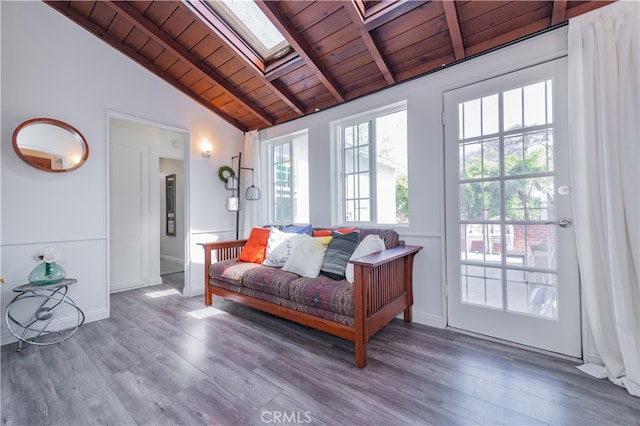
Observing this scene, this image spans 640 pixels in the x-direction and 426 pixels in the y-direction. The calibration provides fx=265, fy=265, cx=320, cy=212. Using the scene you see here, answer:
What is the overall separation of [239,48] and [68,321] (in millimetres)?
3070

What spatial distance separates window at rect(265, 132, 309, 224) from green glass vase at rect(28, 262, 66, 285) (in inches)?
88.3

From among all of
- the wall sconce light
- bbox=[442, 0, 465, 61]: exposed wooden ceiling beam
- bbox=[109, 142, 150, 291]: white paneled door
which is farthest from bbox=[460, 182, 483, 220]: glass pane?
bbox=[109, 142, 150, 291]: white paneled door

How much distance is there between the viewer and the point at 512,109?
2.03m

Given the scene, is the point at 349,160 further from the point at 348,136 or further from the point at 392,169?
the point at 392,169

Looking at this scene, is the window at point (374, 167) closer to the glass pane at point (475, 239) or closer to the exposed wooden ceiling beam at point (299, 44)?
the exposed wooden ceiling beam at point (299, 44)

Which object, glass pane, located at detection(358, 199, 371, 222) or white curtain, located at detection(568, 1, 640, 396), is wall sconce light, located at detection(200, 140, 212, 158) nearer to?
glass pane, located at detection(358, 199, 371, 222)

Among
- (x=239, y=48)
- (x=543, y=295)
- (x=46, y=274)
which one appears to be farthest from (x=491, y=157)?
(x=46, y=274)

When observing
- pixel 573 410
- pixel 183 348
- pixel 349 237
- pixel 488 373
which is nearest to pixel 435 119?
pixel 349 237

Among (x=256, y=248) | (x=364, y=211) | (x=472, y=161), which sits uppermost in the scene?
(x=472, y=161)

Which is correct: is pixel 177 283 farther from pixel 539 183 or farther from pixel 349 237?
pixel 539 183

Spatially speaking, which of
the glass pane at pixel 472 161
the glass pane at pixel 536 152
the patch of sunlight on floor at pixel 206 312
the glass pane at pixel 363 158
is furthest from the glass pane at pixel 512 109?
Result: the patch of sunlight on floor at pixel 206 312

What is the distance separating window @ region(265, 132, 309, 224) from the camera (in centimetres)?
354

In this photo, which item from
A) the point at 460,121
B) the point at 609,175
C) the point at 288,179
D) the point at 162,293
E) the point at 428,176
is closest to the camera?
the point at 609,175

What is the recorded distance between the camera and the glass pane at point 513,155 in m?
2.00
